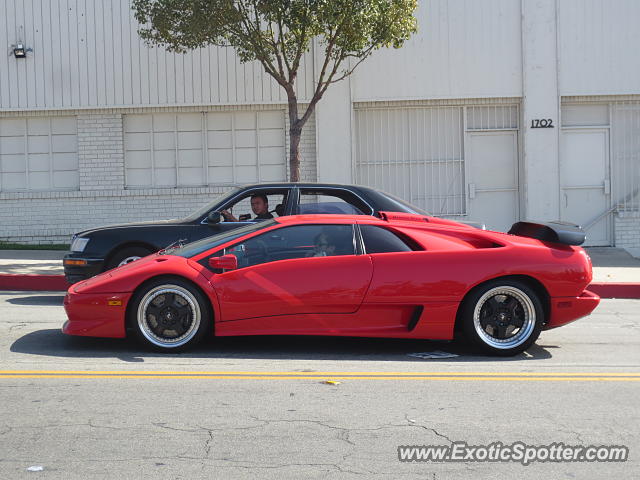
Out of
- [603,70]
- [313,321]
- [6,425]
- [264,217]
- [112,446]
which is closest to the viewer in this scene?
[112,446]

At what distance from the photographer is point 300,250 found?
748 centimetres

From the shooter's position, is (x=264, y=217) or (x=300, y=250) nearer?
(x=300, y=250)

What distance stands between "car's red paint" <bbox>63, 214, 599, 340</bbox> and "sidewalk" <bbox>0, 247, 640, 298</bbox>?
5304 millimetres

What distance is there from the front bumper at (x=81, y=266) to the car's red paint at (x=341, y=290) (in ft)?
9.79

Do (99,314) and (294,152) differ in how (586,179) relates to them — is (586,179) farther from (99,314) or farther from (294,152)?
(99,314)

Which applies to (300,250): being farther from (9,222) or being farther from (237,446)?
(9,222)

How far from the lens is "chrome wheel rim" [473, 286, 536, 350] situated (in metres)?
7.40

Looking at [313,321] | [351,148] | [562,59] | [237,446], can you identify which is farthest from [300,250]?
[562,59]

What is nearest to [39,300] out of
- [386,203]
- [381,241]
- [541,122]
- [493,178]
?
[386,203]

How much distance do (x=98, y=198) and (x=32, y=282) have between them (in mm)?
5832

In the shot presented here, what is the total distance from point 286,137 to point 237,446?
43.9 feet

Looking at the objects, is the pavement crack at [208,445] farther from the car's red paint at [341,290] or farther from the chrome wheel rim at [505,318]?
the chrome wheel rim at [505,318]

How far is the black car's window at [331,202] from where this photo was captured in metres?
10.0

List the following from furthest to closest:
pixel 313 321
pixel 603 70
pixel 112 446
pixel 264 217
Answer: pixel 603 70
pixel 264 217
pixel 313 321
pixel 112 446
